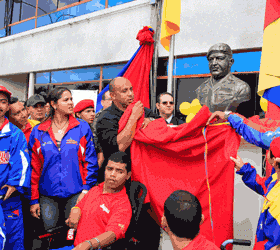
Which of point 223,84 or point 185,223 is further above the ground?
point 223,84

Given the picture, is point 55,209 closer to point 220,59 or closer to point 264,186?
point 264,186

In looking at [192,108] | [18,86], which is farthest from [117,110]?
[18,86]

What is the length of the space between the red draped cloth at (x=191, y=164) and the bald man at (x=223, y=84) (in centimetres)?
88

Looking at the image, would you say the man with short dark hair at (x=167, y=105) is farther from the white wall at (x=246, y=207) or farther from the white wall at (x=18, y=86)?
the white wall at (x=18, y=86)

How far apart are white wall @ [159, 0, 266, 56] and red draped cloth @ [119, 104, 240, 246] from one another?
3479 millimetres

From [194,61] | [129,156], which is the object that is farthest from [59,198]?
[194,61]

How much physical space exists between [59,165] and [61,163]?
0.09ft

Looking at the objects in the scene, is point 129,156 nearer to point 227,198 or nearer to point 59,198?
point 59,198

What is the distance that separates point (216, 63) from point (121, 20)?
492cm

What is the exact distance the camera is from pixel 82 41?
8.00m

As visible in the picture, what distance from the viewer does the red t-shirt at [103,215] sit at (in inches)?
75.1

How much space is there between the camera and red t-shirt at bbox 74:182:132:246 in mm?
1906

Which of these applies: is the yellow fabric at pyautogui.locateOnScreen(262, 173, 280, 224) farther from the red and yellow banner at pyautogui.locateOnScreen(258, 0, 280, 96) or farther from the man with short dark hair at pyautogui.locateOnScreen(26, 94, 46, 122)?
the man with short dark hair at pyautogui.locateOnScreen(26, 94, 46, 122)

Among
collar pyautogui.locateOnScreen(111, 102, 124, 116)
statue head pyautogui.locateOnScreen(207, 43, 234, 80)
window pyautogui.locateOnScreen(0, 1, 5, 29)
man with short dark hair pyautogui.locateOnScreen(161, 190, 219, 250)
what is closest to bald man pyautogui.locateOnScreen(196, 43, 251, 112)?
statue head pyautogui.locateOnScreen(207, 43, 234, 80)
